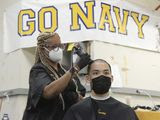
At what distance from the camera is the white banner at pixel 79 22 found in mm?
2648

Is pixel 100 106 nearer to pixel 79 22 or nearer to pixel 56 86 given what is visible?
pixel 56 86

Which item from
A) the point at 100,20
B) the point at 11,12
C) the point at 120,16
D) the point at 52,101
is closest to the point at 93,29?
the point at 100,20

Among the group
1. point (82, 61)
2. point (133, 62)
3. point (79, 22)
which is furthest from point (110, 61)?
point (82, 61)

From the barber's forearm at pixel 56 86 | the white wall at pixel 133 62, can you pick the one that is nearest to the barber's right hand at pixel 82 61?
the barber's forearm at pixel 56 86

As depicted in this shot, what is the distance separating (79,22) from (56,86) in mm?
1293

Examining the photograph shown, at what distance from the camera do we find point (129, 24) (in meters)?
2.84

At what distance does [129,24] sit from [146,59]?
0.35 meters

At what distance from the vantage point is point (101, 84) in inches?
57.1

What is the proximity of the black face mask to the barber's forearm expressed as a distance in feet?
0.39

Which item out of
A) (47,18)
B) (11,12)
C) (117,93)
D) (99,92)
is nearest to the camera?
(99,92)

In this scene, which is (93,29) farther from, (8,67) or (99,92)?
(99,92)

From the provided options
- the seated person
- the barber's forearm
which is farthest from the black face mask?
the barber's forearm

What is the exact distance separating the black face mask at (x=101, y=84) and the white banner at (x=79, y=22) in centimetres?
116

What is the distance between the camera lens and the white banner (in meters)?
2.65
